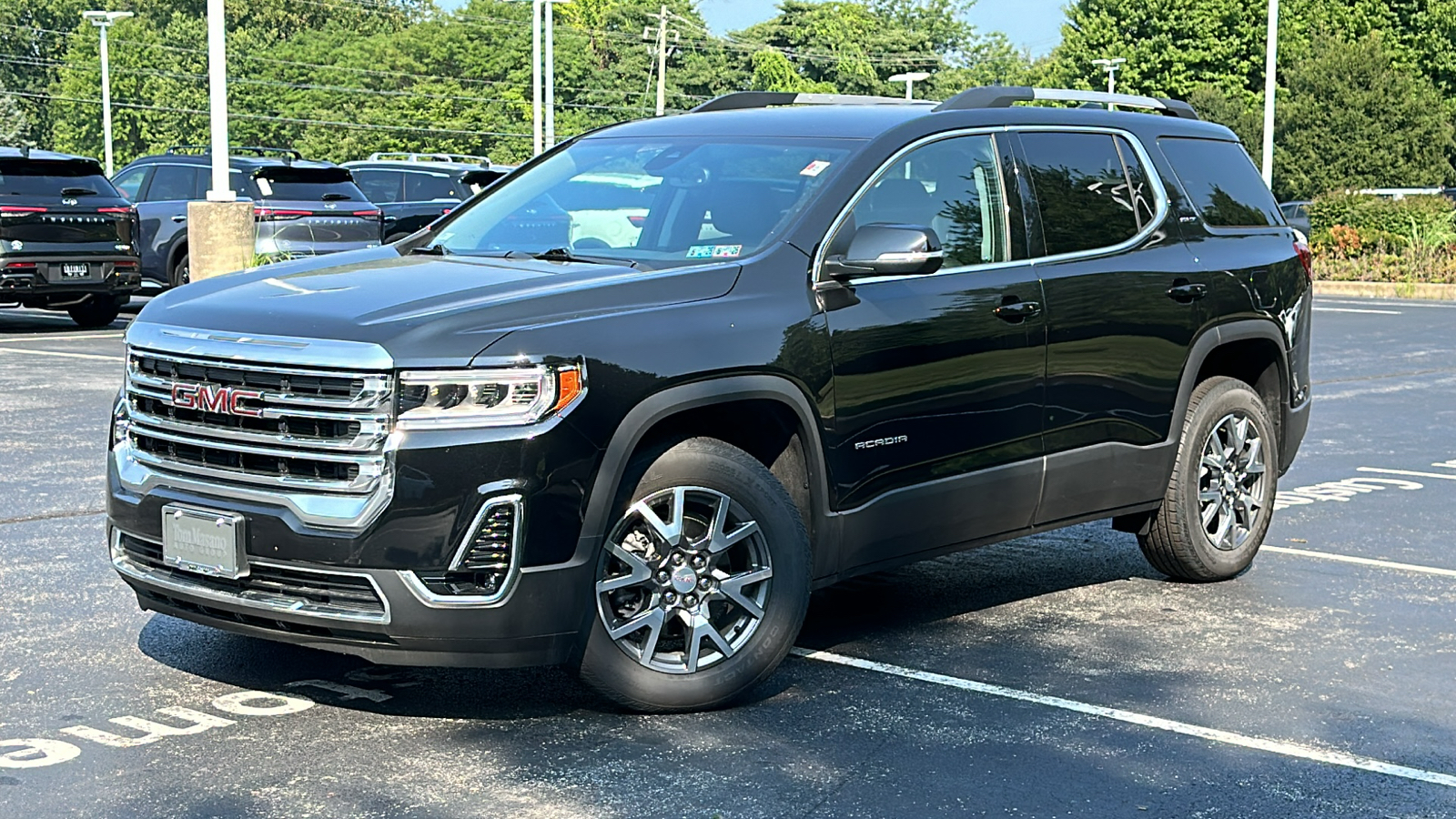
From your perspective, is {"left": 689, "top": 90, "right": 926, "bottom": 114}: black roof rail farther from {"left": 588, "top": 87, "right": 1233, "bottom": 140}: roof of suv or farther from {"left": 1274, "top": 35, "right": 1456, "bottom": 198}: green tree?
{"left": 1274, "top": 35, "right": 1456, "bottom": 198}: green tree

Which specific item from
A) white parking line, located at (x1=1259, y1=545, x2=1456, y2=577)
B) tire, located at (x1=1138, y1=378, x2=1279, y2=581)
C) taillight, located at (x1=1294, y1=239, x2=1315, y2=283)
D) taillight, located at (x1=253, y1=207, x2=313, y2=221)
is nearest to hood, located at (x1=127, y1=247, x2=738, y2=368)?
tire, located at (x1=1138, y1=378, x2=1279, y2=581)

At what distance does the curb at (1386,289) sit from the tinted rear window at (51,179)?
19.9 metres

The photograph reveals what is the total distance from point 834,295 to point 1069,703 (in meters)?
1.46

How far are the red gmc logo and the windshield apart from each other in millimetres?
1347

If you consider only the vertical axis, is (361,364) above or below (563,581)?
above

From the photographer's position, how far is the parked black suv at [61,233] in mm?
18969

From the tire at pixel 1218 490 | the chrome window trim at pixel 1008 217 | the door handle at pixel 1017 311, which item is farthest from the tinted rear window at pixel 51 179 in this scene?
the door handle at pixel 1017 311

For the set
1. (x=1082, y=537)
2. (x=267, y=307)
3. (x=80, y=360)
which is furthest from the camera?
(x=80, y=360)

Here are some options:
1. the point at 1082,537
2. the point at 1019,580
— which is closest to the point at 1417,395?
the point at 1082,537

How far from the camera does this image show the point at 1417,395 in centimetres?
1435

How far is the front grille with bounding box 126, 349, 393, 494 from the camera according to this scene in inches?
189

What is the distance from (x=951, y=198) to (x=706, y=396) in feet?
5.01

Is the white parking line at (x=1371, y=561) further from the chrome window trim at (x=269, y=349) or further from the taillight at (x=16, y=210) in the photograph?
the taillight at (x=16, y=210)

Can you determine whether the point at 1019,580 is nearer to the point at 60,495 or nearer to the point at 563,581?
the point at 563,581
